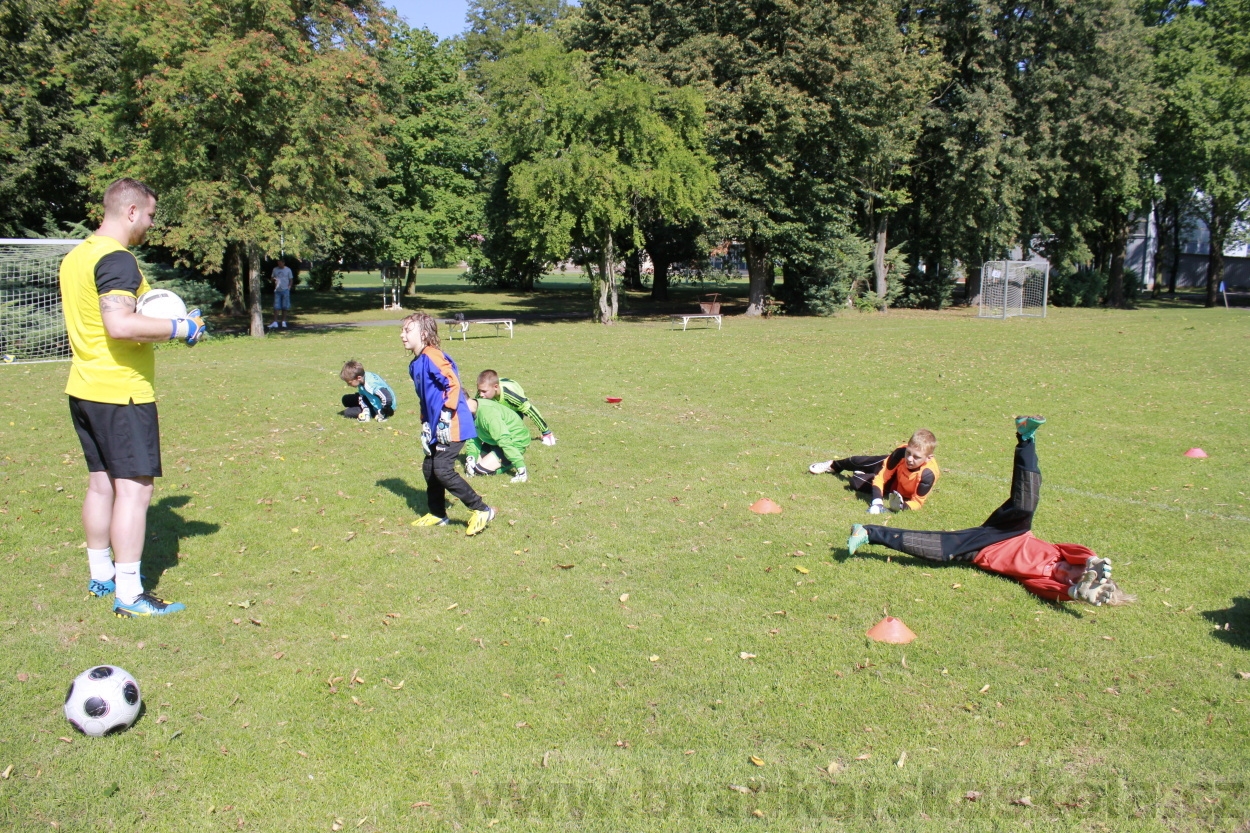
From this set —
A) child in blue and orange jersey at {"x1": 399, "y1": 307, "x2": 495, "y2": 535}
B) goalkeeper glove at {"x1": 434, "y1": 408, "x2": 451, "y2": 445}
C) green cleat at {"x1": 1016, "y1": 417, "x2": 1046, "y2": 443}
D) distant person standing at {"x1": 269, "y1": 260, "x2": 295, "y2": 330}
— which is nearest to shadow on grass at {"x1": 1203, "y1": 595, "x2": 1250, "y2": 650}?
green cleat at {"x1": 1016, "y1": 417, "x2": 1046, "y2": 443}

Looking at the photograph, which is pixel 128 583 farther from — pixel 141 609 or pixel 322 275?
pixel 322 275

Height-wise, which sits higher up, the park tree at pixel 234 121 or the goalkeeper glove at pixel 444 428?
the park tree at pixel 234 121

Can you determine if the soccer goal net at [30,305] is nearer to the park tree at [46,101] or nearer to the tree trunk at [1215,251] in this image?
the park tree at [46,101]

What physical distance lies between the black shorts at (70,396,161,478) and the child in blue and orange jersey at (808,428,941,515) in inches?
228

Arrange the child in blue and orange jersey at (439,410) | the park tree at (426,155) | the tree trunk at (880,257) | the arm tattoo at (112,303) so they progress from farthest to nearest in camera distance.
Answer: the tree trunk at (880,257)
the park tree at (426,155)
the child in blue and orange jersey at (439,410)
the arm tattoo at (112,303)

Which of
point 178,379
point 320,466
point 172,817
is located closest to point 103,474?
point 172,817

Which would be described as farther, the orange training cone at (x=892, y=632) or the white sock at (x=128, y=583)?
the white sock at (x=128, y=583)

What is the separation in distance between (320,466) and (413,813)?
252 inches

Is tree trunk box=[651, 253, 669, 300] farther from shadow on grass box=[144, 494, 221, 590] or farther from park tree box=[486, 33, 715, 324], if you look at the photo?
shadow on grass box=[144, 494, 221, 590]

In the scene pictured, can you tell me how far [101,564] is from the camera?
5.76 metres

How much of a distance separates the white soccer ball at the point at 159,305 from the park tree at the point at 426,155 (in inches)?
1262

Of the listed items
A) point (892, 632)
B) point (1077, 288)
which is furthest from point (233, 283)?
point (1077, 288)

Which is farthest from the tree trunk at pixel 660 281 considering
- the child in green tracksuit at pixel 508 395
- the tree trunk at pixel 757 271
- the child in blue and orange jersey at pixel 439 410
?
the child in blue and orange jersey at pixel 439 410

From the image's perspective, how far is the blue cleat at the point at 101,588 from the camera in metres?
5.82
